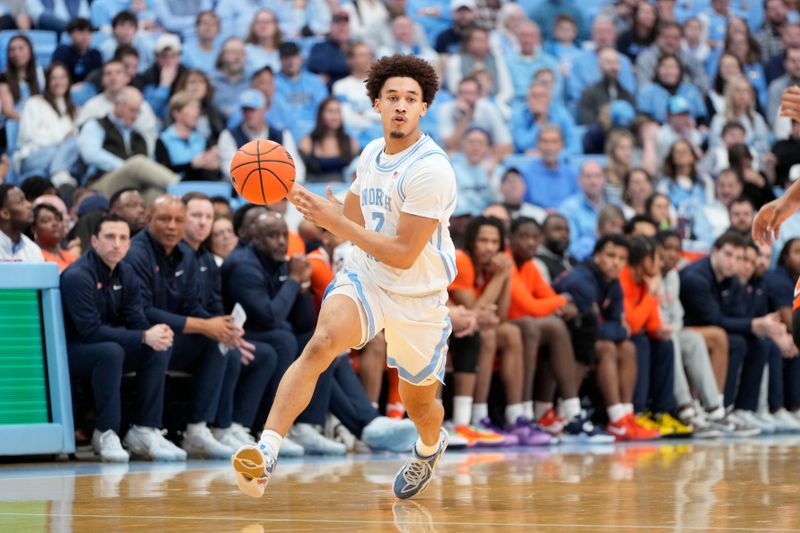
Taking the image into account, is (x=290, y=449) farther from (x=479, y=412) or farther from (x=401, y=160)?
(x=401, y=160)

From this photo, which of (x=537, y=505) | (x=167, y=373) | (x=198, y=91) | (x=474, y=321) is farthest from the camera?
(x=198, y=91)

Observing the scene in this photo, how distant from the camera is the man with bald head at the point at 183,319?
10.1 m

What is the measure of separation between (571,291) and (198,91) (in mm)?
4782

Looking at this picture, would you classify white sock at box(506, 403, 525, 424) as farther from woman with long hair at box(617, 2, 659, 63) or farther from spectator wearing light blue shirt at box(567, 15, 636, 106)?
woman with long hair at box(617, 2, 659, 63)

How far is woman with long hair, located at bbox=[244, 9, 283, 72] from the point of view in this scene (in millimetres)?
16562

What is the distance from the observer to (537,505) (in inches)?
267

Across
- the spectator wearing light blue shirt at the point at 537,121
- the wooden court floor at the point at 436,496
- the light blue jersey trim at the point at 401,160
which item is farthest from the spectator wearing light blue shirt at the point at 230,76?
the light blue jersey trim at the point at 401,160

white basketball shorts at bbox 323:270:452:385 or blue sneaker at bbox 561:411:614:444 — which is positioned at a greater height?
white basketball shorts at bbox 323:270:452:385

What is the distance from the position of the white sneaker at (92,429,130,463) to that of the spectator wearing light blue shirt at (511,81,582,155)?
29.4 feet

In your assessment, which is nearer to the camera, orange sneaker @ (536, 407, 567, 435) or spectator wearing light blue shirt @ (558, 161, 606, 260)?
orange sneaker @ (536, 407, 567, 435)

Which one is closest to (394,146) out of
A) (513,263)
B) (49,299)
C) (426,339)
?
(426,339)

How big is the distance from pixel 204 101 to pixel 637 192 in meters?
4.87

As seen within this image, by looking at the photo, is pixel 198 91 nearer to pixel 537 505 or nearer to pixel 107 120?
pixel 107 120

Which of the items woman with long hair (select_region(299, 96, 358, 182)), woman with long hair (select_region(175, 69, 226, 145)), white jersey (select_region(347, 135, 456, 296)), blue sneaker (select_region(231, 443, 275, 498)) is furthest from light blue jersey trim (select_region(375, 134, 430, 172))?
woman with long hair (select_region(299, 96, 358, 182))
